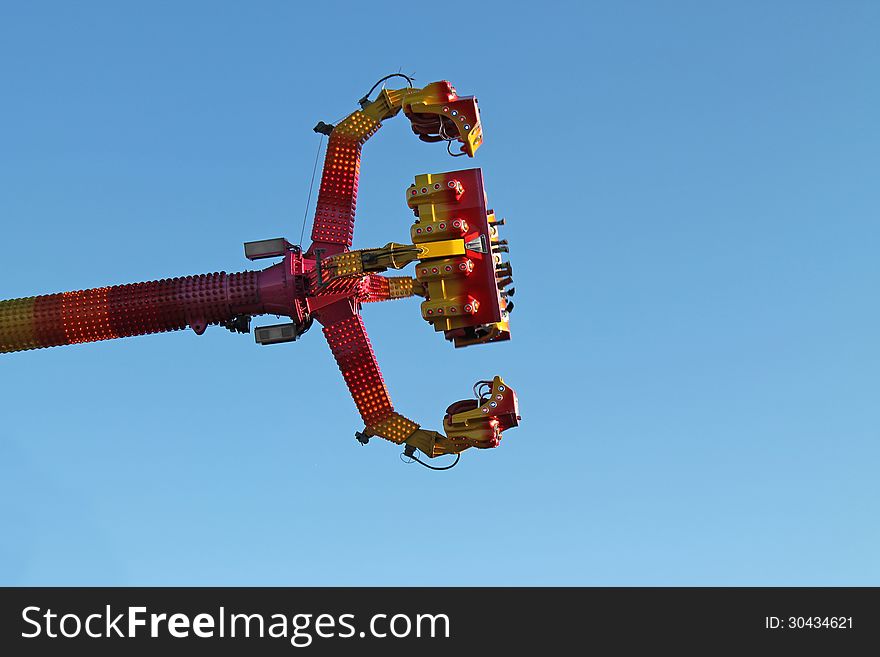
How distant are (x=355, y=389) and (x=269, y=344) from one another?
3457mm

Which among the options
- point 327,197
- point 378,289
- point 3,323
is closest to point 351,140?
Result: point 327,197

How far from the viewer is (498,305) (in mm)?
44750

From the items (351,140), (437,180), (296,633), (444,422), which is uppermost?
(351,140)

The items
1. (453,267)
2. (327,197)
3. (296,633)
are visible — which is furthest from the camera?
(327,197)

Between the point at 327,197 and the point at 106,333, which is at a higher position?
the point at 327,197

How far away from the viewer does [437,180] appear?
45.2 metres

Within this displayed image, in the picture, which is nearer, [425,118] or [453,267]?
[453,267]

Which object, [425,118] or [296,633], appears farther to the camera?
[425,118]

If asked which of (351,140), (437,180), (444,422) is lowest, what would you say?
(444,422)

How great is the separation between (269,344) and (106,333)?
5821mm

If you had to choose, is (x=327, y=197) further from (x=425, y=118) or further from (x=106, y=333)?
(x=106, y=333)

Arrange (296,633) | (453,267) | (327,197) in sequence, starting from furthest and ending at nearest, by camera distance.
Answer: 1. (327,197)
2. (453,267)
3. (296,633)

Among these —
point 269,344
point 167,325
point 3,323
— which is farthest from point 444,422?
point 3,323

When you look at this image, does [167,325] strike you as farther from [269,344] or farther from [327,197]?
[327,197]
